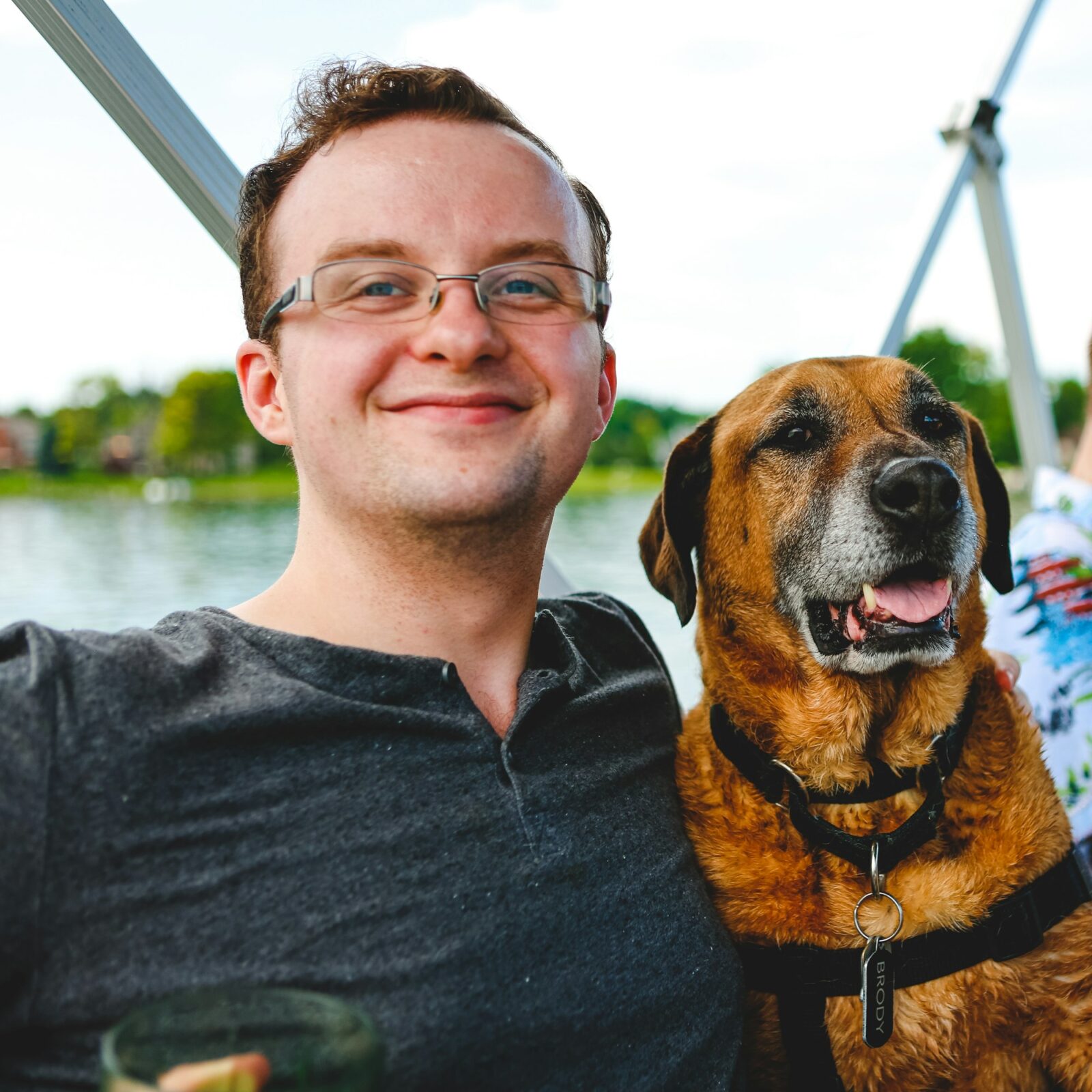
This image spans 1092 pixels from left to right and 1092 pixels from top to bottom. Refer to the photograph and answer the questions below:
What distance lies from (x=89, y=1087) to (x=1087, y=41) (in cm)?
398

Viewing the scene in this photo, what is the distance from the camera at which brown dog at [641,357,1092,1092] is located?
1.20m

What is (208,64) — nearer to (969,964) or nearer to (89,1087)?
(89,1087)

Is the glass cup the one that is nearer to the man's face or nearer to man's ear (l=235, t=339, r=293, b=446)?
the man's face

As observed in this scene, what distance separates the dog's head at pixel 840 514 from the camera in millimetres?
1371

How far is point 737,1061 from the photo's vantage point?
1.14 metres

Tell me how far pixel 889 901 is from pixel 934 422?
827 mm

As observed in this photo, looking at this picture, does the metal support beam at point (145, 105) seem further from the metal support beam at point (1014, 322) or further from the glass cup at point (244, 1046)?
the metal support beam at point (1014, 322)

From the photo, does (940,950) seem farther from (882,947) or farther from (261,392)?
(261,392)

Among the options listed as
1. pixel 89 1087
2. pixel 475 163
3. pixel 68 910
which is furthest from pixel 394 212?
pixel 89 1087

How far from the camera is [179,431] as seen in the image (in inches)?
87.4

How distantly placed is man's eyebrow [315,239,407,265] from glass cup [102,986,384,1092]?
884 mm

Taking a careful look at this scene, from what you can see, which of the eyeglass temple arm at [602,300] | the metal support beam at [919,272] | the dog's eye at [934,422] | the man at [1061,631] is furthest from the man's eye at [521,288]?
the metal support beam at [919,272]

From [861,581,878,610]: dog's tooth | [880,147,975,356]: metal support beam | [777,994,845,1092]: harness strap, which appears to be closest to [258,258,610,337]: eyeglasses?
[861,581,878,610]: dog's tooth

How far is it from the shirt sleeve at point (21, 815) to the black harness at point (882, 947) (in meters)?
0.88
